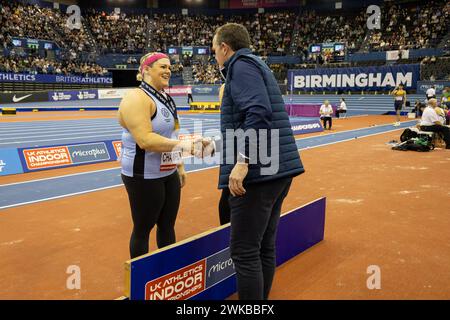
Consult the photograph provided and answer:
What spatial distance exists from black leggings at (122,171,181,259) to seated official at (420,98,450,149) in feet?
36.1

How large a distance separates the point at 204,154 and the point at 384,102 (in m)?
26.9

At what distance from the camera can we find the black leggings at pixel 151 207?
297 centimetres

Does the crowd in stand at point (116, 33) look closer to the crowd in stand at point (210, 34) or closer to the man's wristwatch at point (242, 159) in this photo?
the crowd in stand at point (210, 34)

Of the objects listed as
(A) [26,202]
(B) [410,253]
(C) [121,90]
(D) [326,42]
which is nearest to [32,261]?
(A) [26,202]

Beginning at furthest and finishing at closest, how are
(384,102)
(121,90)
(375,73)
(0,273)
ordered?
1. (121,90)
2. (375,73)
3. (384,102)
4. (0,273)

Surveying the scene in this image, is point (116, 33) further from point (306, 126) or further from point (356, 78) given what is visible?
point (306, 126)

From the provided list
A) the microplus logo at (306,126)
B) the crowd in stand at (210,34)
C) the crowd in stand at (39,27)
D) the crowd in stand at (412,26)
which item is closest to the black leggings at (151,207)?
the microplus logo at (306,126)

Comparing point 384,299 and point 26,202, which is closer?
point 384,299

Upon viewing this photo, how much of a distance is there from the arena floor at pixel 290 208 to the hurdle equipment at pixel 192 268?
42 cm

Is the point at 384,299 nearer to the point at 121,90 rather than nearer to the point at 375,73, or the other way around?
the point at 375,73

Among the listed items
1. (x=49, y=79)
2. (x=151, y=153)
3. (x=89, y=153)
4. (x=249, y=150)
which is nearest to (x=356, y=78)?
(x=89, y=153)

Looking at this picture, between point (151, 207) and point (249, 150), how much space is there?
1046 mm

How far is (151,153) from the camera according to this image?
116 inches

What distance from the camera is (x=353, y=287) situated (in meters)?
3.55
